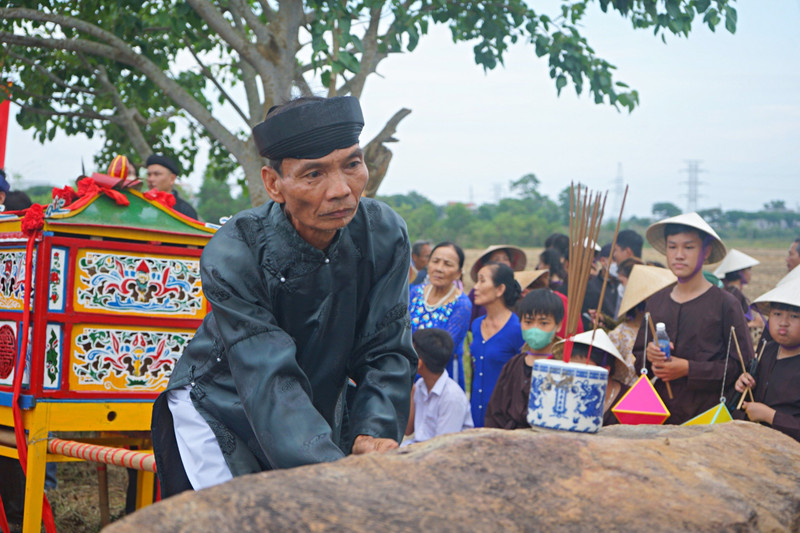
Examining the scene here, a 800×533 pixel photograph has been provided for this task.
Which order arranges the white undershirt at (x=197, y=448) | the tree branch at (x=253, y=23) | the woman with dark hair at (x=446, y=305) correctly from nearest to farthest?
1. the white undershirt at (x=197, y=448)
2. the woman with dark hair at (x=446, y=305)
3. the tree branch at (x=253, y=23)

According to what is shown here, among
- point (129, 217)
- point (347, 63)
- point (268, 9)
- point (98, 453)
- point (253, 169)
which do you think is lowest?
point (98, 453)

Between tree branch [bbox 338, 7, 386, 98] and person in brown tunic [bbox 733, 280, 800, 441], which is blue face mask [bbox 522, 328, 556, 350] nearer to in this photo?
person in brown tunic [bbox 733, 280, 800, 441]

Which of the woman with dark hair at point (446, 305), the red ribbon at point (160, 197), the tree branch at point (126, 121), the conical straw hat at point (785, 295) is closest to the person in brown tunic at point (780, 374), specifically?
the conical straw hat at point (785, 295)

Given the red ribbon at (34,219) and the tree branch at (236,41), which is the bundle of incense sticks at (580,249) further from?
the tree branch at (236,41)

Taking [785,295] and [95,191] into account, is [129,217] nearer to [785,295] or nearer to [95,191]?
[95,191]

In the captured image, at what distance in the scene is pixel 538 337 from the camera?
15.3 feet

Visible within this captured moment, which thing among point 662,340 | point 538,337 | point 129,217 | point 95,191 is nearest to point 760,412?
point 662,340

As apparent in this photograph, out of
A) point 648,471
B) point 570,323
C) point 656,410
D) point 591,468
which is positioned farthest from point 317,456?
point 656,410

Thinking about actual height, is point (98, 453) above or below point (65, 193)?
below

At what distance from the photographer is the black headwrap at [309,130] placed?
6.73 ft

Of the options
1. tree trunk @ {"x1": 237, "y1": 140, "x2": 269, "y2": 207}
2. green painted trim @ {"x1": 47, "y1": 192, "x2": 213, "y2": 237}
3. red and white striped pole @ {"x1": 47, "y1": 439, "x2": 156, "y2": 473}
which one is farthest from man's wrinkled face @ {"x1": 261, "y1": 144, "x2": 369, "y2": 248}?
tree trunk @ {"x1": 237, "y1": 140, "x2": 269, "y2": 207}

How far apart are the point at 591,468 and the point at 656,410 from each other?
1819 mm

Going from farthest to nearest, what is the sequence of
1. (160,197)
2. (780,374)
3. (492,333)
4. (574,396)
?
(492,333), (160,197), (780,374), (574,396)

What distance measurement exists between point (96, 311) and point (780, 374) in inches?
120
